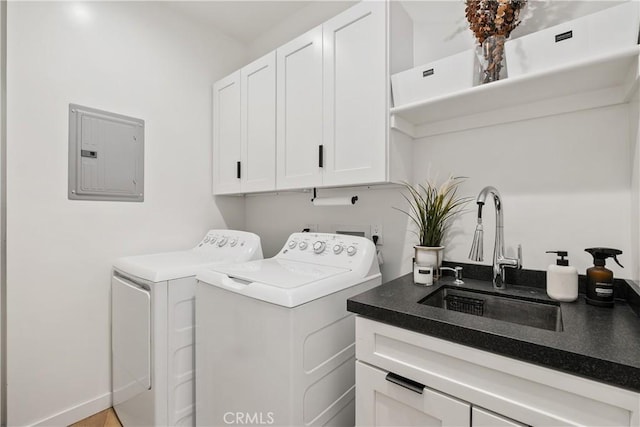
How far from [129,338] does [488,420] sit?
5.67 feet

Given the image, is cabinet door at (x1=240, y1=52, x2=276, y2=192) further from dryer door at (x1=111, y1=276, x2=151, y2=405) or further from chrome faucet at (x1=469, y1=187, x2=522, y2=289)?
chrome faucet at (x1=469, y1=187, x2=522, y2=289)

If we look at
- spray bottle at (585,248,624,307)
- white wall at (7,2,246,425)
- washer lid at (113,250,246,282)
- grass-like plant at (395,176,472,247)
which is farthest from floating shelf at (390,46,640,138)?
white wall at (7,2,246,425)

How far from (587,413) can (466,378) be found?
0.85ft

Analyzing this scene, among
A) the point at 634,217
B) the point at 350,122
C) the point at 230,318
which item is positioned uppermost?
the point at 350,122

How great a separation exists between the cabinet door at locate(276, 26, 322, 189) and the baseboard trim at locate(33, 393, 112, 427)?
5.68ft

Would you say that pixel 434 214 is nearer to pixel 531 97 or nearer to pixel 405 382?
pixel 531 97

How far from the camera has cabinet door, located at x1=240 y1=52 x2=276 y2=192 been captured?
1925 millimetres

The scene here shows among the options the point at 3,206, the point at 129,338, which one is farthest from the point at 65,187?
the point at 129,338

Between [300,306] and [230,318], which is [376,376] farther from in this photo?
[230,318]

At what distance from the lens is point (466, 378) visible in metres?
0.85

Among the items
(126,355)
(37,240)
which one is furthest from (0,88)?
(126,355)

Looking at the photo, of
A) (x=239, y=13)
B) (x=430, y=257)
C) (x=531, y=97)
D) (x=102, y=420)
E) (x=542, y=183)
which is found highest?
(x=239, y=13)

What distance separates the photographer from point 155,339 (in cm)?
143

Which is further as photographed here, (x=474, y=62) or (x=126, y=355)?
(x=126, y=355)
